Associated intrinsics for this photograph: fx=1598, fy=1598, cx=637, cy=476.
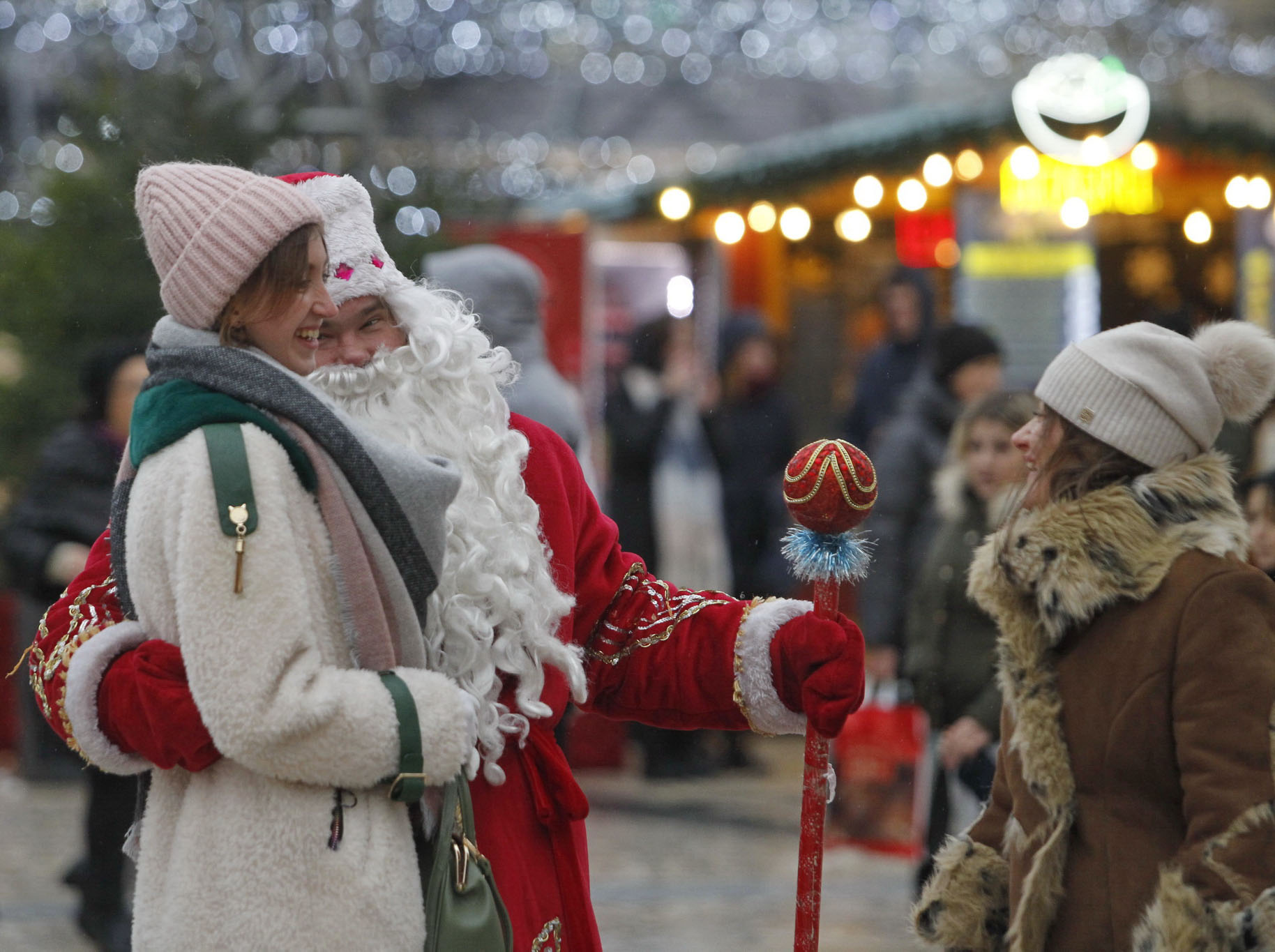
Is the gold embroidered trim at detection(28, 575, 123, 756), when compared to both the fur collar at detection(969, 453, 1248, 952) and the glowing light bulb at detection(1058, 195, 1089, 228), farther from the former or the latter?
the glowing light bulb at detection(1058, 195, 1089, 228)

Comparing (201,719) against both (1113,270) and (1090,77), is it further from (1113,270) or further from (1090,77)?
(1113,270)

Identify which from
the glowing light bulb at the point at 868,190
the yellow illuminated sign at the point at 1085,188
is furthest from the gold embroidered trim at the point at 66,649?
the yellow illuminated sign at the point at 1085,188

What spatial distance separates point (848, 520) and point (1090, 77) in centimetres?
643

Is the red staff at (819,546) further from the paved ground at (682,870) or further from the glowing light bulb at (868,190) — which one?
the glowing light bulb at (868,190)

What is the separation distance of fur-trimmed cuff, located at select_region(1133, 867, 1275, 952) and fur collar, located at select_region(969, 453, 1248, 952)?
0.64 feet

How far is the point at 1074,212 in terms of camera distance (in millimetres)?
9336

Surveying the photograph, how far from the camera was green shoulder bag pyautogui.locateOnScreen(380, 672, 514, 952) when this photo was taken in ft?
7.04

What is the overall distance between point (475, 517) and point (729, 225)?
812cm

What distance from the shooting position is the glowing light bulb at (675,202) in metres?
10.0

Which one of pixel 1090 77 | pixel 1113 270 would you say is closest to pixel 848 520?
→ pixel 1090 77

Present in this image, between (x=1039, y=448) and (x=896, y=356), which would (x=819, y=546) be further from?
(x=896, y=356)

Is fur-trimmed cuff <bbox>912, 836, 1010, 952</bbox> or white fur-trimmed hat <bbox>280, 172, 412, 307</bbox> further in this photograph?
fur-trimmed cuff <bbox>912, 836, 1010, 952</bbox>

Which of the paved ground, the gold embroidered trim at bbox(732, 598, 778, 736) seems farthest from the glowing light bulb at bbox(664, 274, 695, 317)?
the gold embroidered trim at bbox(732, 598, 778, 736)

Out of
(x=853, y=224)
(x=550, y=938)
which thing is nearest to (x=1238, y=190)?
(x=853, y=224)
